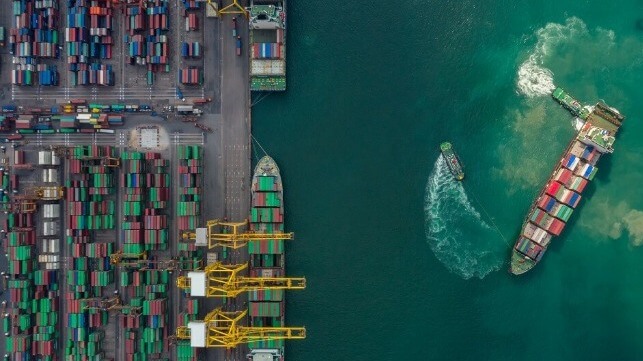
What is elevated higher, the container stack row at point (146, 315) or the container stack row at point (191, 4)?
the container stack row at point (191, 4)

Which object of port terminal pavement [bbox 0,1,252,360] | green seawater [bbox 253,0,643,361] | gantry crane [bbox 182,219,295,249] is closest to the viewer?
gantry crane [bbox 182,219,295,249]

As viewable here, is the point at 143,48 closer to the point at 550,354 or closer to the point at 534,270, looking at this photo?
the point at 534,270

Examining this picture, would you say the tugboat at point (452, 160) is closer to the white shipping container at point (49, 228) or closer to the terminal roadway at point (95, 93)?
the terminal roadway at point (95, 93)

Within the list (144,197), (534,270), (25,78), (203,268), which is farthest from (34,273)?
(534,270)

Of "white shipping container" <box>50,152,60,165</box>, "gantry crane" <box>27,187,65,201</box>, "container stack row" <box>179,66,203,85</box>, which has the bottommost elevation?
"gantry crane" <box>27,187,65,201</box>

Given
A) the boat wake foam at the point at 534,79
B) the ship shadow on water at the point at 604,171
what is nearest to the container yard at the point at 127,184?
the boat wake foam at the point at 534,79

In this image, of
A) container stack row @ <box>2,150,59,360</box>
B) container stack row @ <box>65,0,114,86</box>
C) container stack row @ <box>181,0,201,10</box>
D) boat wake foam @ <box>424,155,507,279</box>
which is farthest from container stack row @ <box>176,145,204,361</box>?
boat wake foam @ <box>424,155,507,279</box>

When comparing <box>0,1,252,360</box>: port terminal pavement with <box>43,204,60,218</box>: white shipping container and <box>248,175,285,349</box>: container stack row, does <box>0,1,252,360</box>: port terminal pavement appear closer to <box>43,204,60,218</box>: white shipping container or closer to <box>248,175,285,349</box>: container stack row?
<box>248,175,285,349</box>: container stack row
